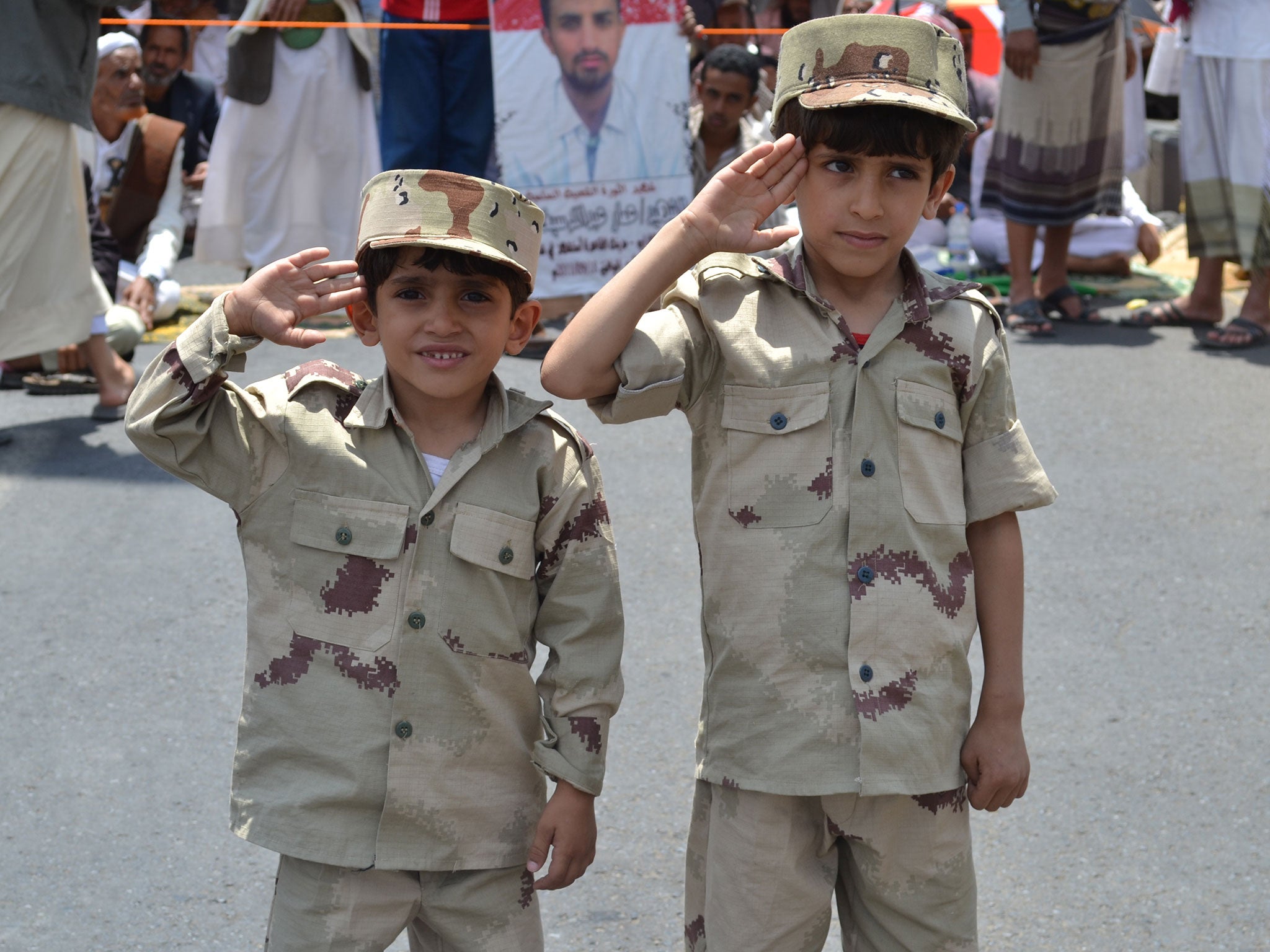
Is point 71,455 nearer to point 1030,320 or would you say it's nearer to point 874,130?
point 874,130

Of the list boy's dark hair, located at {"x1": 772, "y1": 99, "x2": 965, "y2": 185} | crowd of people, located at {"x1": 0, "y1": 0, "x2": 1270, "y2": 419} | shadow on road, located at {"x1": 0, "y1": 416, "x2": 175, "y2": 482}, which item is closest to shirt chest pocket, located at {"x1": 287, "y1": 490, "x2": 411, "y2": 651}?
boy's dark hair, located at {"x1": 772, "y1": 99, "x2": 965, "y2": 185}

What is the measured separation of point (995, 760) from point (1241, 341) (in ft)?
17.3

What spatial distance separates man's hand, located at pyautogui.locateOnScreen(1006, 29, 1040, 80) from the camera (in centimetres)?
693

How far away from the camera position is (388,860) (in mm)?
2094

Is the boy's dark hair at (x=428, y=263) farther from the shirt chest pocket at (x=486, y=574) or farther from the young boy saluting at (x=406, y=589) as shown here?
the shirt chest pocket at (x=486, y=574)

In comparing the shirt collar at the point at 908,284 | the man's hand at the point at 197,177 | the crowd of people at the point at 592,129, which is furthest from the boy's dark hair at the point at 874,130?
the man's hand at the point at 197,177

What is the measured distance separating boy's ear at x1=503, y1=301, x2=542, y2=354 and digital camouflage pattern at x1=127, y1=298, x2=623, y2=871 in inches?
4.1

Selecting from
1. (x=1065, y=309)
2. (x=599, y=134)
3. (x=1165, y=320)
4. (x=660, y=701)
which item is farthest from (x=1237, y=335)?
(x=660, y=701)

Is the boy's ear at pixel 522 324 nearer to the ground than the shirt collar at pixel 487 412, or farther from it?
farther from it

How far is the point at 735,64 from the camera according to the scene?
712cm

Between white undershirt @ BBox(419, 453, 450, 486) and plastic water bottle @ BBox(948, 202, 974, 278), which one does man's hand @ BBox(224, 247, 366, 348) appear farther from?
plastic water bottle @ BBox(948, 202, 974, 278)

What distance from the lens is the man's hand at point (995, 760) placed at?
2.20 m

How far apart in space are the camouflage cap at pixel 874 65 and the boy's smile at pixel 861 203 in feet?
0.27

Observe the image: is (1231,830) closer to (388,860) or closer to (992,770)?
(992,770)
